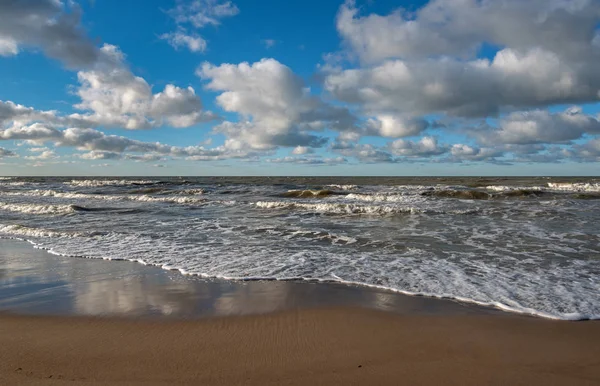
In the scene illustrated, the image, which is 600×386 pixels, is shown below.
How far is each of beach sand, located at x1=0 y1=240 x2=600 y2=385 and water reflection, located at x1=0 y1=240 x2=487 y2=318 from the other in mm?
26

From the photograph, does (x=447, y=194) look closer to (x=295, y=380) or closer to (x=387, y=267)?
(x=387, y=267)

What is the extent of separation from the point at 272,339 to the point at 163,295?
2159 millimetres

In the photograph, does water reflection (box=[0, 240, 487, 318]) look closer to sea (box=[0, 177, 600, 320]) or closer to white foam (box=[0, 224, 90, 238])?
sea (box=[0, 177, 600, 320])

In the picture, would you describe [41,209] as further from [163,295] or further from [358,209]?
[163,295]

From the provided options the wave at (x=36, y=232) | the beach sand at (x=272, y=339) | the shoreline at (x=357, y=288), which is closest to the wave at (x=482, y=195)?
the shoreline at (x=357, y=288)

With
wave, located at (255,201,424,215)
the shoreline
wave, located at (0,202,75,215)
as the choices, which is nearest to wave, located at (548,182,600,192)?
wave, located at (255,201,424,215)

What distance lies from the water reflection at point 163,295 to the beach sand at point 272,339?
26mm

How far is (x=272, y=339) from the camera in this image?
371cm

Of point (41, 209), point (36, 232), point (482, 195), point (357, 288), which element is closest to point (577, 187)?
point (482, 195)

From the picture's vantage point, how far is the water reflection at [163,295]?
4.57 meters

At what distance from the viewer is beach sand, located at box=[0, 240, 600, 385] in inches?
119

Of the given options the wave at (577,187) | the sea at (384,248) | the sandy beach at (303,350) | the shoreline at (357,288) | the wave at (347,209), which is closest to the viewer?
the sandy beach at (303,350)

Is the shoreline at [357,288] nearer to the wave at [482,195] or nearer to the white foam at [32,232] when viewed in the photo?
the white foam at [32,232]

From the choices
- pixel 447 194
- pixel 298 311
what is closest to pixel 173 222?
pixel 298 311
